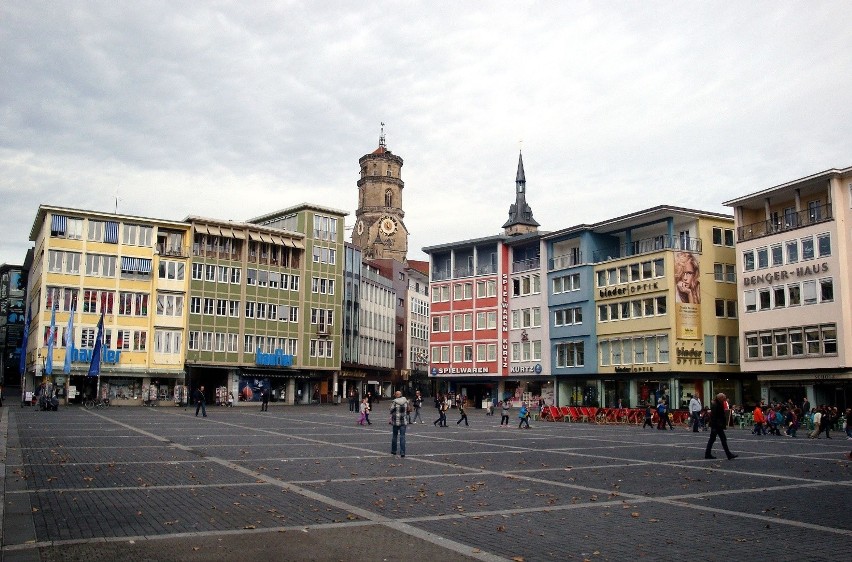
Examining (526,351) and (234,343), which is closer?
(526,351)

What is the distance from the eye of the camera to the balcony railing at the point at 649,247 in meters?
59.8

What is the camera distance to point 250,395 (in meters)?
75.1

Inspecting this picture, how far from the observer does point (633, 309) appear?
204 ft

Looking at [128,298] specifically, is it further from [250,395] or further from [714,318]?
[714,318]

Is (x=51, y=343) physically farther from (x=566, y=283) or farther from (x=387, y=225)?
(x=387, y=225)

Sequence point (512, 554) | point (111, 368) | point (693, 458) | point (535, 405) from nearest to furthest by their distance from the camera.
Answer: point (512, 554) < point (693, 458) < point (111, 368) < point (535, 405)

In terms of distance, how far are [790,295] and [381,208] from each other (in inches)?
3879

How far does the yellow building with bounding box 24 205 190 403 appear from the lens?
6656 centimetres

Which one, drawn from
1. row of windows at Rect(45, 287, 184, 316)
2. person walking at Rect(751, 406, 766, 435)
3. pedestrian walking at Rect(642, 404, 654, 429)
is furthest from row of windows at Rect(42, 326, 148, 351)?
person walking at Rect(751, 406, 766, 435)

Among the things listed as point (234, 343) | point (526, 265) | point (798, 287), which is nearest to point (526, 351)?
point (526, 265)

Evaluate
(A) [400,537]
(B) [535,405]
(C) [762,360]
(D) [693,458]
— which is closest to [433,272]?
(B) [535,405]

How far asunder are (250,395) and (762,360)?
44487mm

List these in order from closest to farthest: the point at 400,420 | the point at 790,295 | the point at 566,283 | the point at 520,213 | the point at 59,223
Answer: the point at 400,420, the point at 790,295, the point at 59,223, the point at 566,283, the point at 520,213

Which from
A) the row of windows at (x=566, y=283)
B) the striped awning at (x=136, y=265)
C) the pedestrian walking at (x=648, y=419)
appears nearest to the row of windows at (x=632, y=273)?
the row of windows at (x=566, y=283)
